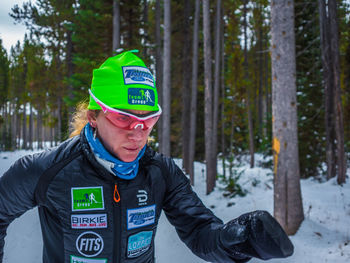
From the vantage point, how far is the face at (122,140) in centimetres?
169

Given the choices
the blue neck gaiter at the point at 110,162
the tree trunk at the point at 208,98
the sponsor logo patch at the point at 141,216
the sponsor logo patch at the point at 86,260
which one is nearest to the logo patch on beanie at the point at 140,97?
the blue neck gaiter at the point at 110,162

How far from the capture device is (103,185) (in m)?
1.70

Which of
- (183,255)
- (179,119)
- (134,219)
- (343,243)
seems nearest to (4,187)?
(134,219)

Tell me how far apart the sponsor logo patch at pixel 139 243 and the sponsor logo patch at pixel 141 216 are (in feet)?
0.23

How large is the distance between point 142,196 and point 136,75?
846 mm

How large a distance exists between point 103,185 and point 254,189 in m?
10.5

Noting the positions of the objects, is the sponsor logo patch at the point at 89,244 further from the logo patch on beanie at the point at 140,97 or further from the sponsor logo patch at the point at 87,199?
the logo patch on beanie at the point at 140,97

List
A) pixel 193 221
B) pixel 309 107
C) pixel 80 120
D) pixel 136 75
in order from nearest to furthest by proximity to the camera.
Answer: pixel 136 75 < pixel 193 221 < pixel 80 120 < pixel 309 107

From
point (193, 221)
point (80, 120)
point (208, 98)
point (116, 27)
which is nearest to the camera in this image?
point (193, 221)

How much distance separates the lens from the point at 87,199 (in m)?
1.67

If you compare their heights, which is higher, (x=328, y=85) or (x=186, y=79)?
(x=186, y=79)

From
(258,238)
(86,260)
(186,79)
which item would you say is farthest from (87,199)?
(186,79)

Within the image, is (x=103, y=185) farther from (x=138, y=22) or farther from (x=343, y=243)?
(x=138, y=22)

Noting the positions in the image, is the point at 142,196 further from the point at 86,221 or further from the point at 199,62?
the point at 199,62
